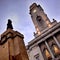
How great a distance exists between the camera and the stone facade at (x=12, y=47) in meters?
3.12

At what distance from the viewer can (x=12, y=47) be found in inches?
132

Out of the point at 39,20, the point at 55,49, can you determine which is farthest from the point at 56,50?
the point at 39,20

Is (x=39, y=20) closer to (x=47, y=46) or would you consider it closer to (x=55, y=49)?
(x=47, y=46)

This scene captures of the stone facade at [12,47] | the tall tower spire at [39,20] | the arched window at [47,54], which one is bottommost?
the stone facade at [12,47]

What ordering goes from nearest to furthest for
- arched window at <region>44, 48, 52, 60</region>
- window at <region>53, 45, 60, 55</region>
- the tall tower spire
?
1. window at <region>53, 45, 60, 55</region>
2. arched window at <region>44, 48, 52, 60</region>
3. the tall tower spire

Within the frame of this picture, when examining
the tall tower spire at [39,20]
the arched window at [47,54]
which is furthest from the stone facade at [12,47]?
the tall tower spire at [39,20]

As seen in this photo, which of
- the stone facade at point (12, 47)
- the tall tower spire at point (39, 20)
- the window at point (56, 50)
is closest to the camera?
the stone facade at point (12, 47)

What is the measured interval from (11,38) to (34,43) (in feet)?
91.0

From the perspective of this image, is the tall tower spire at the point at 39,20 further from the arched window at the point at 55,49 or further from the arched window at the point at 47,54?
the arched window at the point at 55,49

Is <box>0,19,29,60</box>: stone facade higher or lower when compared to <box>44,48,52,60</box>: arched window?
lower

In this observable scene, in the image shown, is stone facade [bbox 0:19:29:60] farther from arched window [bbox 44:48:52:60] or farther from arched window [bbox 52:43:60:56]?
arched window [bbox 44:48:52:60]

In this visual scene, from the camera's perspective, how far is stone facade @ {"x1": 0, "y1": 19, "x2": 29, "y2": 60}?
3.12m

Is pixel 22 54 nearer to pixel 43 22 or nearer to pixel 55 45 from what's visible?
pixel 55 45

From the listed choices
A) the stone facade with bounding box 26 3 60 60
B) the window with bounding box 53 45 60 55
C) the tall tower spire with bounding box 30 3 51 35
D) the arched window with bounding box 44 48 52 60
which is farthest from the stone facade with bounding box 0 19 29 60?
the tall tower spire with bounding box 30 3 51 35
